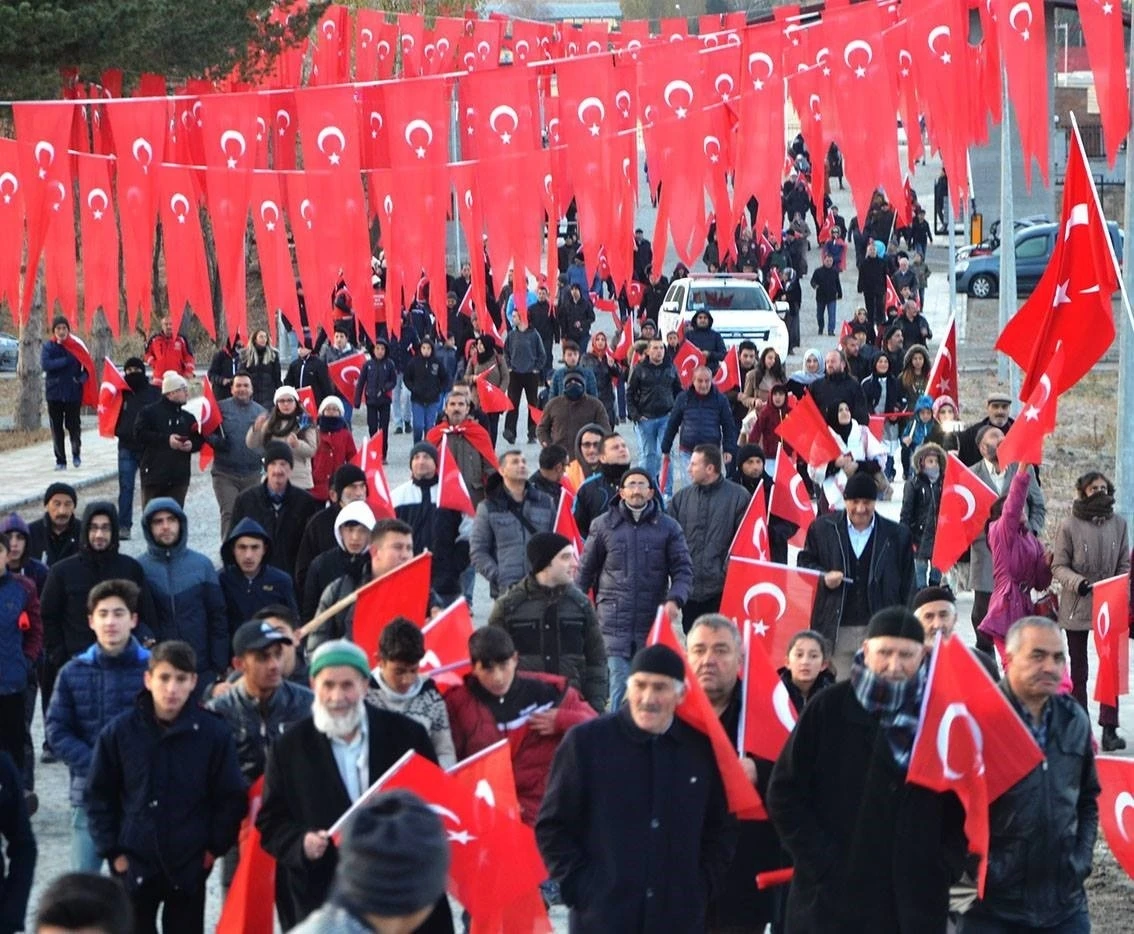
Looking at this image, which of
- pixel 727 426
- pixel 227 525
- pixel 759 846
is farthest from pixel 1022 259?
pixel 759 846

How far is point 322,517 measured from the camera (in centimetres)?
1213

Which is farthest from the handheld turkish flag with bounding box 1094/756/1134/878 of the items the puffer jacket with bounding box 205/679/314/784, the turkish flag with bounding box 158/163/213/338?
the turkish flag with bounding box 158/163/213/338

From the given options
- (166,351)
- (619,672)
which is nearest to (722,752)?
(619,672)

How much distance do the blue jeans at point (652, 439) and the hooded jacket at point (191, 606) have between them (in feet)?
34.5

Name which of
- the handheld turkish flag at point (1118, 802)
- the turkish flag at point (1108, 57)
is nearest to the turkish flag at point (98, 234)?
the turkish flag at point (1108, 57)

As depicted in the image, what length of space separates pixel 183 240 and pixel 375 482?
229 inches

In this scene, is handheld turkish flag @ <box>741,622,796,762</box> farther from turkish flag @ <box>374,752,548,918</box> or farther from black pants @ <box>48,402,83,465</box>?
black pants @ <box>48,402,83,465</box>

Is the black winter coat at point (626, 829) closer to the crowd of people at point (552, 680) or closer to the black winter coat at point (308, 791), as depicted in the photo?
the crowd of people at point (552, 680)

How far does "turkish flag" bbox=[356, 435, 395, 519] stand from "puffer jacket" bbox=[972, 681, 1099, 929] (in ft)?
20.2

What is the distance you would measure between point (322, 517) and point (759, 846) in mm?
5213

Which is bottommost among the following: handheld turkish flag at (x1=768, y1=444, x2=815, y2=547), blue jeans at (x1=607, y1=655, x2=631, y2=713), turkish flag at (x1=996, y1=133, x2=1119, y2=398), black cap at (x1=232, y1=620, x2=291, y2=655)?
blue jeans at (x1=607, y1=655, x2=631, y2=713)

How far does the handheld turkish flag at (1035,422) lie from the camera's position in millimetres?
11297

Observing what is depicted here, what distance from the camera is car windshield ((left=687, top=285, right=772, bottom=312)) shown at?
33.6 meters

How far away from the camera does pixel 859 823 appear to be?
21.0 feet
